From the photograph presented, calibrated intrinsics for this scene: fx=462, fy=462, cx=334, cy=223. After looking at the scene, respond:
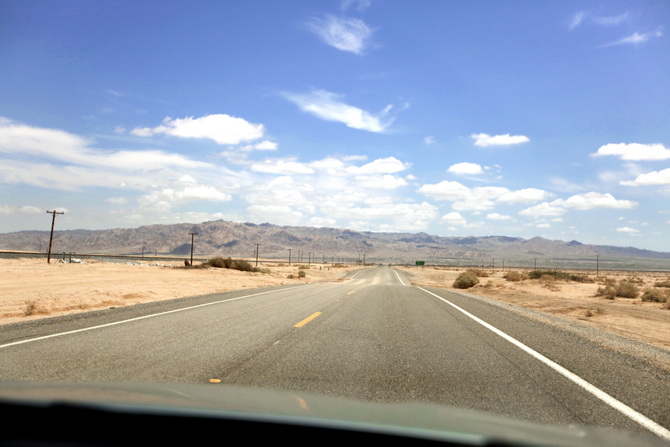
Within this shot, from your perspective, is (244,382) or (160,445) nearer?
(160,445)

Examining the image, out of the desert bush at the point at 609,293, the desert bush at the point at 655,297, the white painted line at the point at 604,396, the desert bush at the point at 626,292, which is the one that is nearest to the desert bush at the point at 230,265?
the desert bush at the point at 609,293

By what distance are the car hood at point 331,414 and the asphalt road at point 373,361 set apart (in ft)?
6.29

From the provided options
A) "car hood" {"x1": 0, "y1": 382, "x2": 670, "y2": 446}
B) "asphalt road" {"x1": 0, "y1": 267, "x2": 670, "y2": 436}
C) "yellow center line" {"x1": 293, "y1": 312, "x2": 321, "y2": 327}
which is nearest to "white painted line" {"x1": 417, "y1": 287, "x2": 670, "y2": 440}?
"asphalt road" {"x1": 0, "y1": 267, "x2": 670, "y2": 436}

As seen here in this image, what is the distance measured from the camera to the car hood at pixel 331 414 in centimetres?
232

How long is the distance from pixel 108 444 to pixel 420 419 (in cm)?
169

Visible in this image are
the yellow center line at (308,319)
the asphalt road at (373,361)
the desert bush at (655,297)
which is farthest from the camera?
the desert bush at (655,297)

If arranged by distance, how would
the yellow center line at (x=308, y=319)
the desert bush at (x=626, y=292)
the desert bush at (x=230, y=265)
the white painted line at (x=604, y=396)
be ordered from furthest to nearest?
the desert bush at (x=230, y=265) < the desert bush at (x=626, y=292) < the yellow center line at (x=308, y=319) < the white painted line at (x=604, y=396)

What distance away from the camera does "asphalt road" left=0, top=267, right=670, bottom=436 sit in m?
5.08

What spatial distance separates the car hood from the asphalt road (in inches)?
75.5

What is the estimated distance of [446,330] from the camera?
33.0 feet

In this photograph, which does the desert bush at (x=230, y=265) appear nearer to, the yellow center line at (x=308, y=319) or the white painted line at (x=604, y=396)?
the yellow center line at (x=308, y=319)

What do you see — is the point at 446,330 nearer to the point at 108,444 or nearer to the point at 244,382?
the point at 244,382

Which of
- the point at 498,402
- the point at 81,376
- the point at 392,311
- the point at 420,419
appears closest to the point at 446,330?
the point at 392,311

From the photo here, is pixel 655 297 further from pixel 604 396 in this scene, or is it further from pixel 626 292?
pixel 604 396
